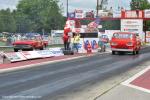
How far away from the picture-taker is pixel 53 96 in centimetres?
1333

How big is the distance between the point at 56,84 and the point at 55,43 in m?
53.0

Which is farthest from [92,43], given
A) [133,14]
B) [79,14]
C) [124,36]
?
[79,14]

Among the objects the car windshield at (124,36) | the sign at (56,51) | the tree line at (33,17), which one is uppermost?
the tree line at (33,17)

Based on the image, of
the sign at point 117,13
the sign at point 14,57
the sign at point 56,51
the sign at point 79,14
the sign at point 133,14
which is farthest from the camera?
the sign at point 79,14

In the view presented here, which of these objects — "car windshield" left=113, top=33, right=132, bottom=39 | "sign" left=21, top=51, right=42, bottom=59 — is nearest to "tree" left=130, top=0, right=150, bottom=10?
"car windshield" left=113, top=33, right=132, bottom=39

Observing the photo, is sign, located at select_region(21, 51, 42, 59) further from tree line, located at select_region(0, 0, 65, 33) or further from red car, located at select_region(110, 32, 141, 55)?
tree line, located at select_region(0, 0, 65, 33)

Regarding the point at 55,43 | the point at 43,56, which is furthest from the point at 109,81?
the point at 55,43

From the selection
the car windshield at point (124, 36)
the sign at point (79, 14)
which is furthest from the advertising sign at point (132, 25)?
the car windshield at point (124, 36)

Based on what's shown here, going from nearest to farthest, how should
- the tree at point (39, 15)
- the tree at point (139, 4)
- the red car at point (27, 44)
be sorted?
1. the red car at point (27, 44)
2. the tree at point (39, 15)
3. the tree at point (139, 4)

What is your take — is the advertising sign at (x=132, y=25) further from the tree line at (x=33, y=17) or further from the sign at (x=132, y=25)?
the tree line at (x=33, y=17)

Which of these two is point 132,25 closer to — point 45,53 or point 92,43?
point 92,43

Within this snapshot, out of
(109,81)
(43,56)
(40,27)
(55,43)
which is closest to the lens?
(109,81)

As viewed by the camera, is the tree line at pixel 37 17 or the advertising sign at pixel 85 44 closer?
the advertising sign at pixel 85 44

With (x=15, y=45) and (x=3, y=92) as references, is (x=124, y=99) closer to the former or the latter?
(x=3, y=92)
